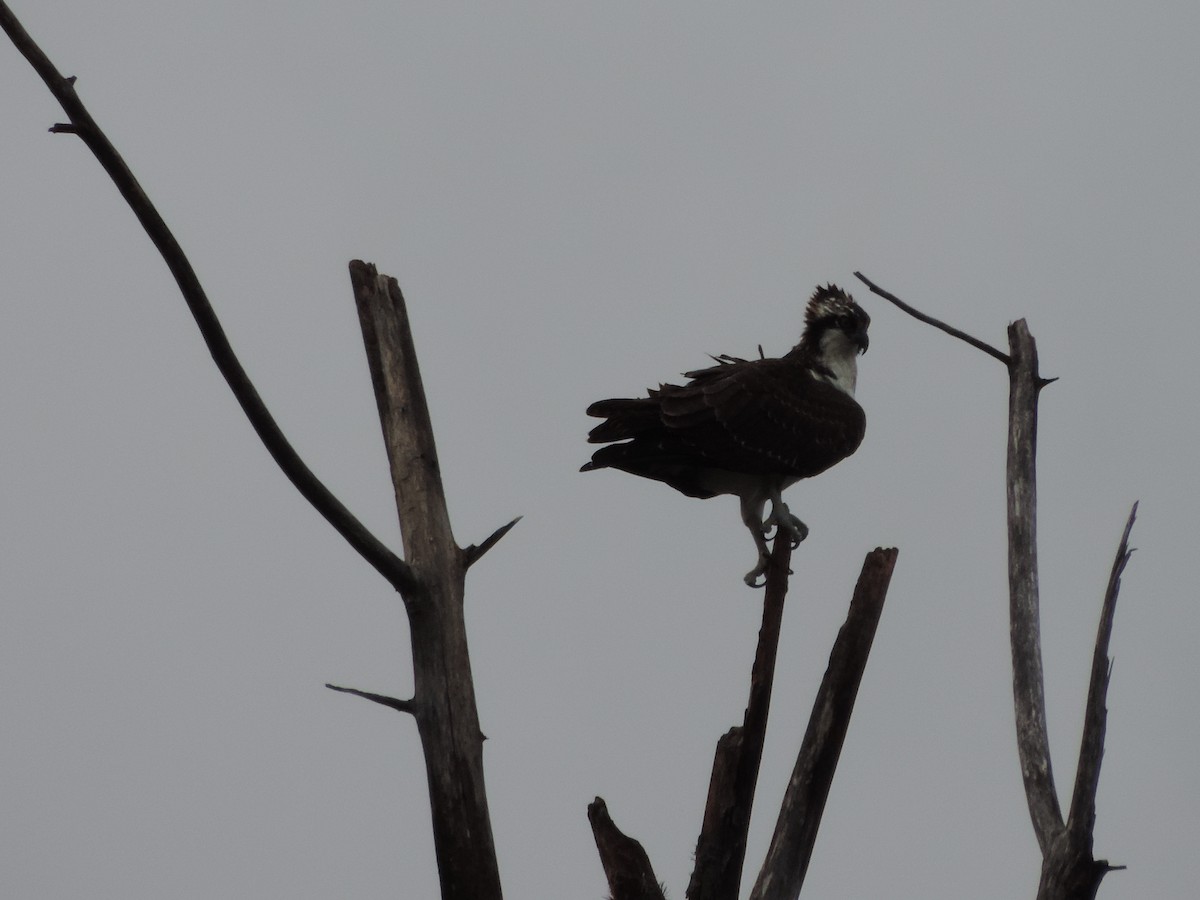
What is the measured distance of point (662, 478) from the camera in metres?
8.93

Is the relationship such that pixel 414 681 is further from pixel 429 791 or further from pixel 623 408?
→ pixel 623 408

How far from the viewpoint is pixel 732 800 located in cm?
627

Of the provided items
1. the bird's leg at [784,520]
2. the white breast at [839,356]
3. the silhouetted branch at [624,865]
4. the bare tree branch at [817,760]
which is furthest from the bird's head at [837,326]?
the silhouetted branch at [624,865]

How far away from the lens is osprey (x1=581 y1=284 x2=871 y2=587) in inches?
332

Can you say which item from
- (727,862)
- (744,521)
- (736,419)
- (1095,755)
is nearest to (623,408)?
(736,419)

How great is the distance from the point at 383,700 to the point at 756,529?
395 centimetres

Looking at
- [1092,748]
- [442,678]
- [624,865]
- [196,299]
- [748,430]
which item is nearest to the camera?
[196,299]

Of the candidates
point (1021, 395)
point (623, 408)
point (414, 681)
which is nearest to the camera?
point (414, 681)

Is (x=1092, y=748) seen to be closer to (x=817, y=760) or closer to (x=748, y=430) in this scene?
(x=817, y=760)

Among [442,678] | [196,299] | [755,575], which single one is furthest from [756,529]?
[196,299]

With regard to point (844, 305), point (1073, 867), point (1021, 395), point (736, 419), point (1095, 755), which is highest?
Result: point (844, 305)

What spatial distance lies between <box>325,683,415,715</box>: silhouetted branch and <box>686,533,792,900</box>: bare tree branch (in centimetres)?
146

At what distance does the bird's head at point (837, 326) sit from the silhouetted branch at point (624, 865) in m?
4.79

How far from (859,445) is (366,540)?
468 centimetres
